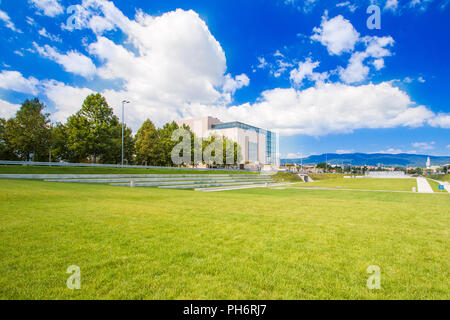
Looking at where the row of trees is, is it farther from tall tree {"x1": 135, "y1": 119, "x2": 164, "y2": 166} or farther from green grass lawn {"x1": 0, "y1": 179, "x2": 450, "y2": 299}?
green grass lawn {"x1": 0, "y1": 179, "x2": 450, "y2": 299}

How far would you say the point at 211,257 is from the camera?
362 centimetres

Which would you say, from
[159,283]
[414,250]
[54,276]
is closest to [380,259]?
[414,250]

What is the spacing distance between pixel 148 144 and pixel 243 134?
4702 cm

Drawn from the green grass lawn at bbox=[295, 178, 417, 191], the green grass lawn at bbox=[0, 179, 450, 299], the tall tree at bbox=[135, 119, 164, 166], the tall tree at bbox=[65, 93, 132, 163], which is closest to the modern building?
the tall tree at bbox=[135, 119, 164, 166]

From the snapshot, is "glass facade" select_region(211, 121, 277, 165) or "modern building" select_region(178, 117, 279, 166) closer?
"modern building" select_region(178, 117, 279, 166)

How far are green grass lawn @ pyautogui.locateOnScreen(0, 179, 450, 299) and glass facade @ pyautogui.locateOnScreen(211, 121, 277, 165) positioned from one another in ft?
266

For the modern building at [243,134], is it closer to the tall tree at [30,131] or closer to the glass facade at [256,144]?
the glass facade at [256,144]

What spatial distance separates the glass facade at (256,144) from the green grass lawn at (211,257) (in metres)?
81.2

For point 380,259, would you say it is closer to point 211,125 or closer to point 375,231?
point 375,231

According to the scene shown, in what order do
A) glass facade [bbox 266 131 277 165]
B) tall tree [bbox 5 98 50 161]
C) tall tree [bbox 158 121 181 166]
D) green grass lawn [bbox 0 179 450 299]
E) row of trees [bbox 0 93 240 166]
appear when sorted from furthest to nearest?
glass facade [bbox 266 131 277 165], tall tree [bbox 158 121 181 166], row of trees [bbox 0 93 240 166], tall tree [bbox 5 98 50 161], green grass lawn [bbox 0 179 450 299]

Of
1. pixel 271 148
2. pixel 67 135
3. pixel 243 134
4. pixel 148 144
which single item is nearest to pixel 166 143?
pixel 148 144

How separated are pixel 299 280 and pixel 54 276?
3262 mm

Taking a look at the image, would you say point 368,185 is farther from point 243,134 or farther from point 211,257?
point 243,134

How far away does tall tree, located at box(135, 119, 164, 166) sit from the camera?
42125 mm
